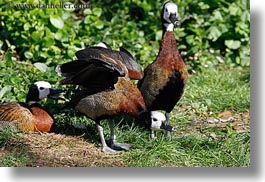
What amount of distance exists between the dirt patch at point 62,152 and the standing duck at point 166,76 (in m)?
0.38

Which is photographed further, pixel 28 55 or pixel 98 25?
pixel 98 25

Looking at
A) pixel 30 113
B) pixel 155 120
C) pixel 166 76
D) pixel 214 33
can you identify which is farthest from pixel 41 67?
pixel 214 33

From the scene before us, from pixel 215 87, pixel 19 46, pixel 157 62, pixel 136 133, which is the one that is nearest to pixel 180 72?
pixel 157 62

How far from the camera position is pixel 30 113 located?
4.50m

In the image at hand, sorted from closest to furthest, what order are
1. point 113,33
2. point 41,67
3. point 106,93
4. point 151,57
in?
point 106,93 < point 41,67 < point 151,57 < point 113,33

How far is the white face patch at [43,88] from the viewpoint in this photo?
15.1ft

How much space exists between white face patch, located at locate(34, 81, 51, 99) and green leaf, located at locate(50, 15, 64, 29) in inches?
33.9

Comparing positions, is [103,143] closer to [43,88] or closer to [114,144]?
[114,144]

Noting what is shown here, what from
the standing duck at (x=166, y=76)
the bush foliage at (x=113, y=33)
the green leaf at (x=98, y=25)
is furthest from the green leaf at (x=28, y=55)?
the standing duck at (x=166, y=76)

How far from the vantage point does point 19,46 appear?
5.48 metres

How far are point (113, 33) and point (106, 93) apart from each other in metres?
1.50

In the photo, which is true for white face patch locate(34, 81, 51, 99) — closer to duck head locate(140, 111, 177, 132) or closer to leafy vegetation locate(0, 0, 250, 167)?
leafy vegetation locate(0, 0, 250, 167)

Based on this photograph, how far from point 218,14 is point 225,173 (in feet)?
6.37

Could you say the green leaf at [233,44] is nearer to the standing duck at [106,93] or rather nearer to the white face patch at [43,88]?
the standing duck at [106,93]
